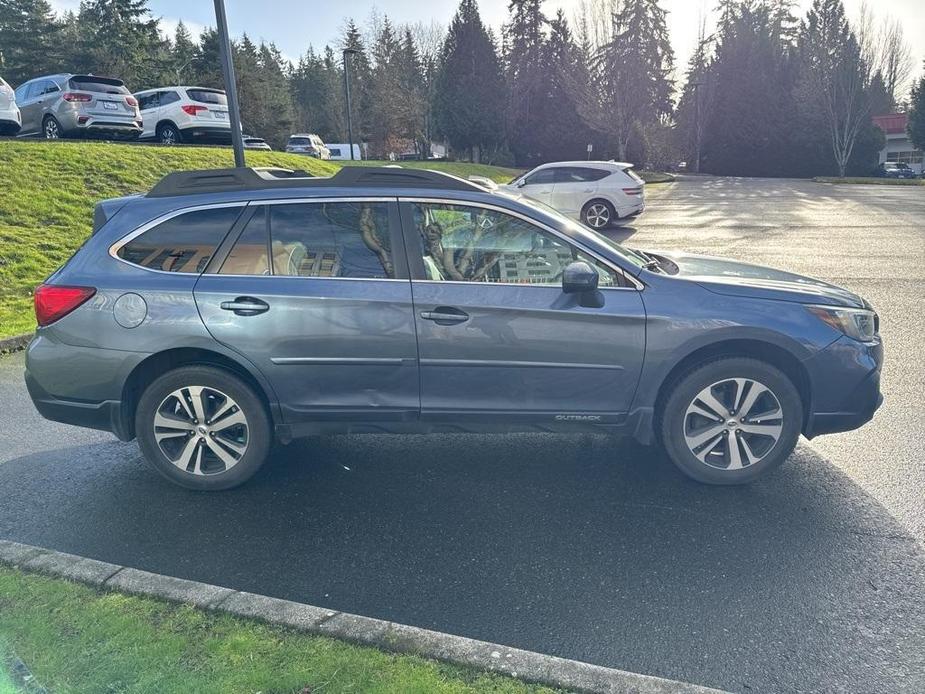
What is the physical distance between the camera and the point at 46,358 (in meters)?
3.84

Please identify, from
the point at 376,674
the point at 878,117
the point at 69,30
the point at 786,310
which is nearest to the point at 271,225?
the point at 376,674

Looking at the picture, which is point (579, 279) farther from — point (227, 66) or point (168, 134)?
point (168, 134)

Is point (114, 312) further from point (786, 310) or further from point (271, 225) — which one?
point (786, 310)

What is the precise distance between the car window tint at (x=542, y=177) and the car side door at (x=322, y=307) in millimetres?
12472

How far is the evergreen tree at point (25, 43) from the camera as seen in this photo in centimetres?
5034

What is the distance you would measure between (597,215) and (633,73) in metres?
33.8

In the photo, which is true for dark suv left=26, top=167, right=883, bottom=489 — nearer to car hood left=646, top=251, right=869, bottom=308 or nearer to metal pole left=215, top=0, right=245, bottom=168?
car hood left=646, top=251, right=869, bottom=308

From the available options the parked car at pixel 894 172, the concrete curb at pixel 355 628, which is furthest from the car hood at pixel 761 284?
the parked car at pixel 894 172

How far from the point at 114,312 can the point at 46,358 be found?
53 cm

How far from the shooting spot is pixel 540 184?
51.4 ft

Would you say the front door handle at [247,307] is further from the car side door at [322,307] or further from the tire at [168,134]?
the tire at [168,134]

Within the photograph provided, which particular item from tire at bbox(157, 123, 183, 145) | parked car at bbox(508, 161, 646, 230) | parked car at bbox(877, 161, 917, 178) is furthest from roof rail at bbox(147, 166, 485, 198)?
parked car at bbox(877, 161, 917, 178)

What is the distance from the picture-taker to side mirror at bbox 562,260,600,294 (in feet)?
11.7

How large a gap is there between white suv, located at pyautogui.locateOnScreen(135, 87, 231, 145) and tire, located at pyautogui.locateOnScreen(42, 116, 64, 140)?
2.98 metres
